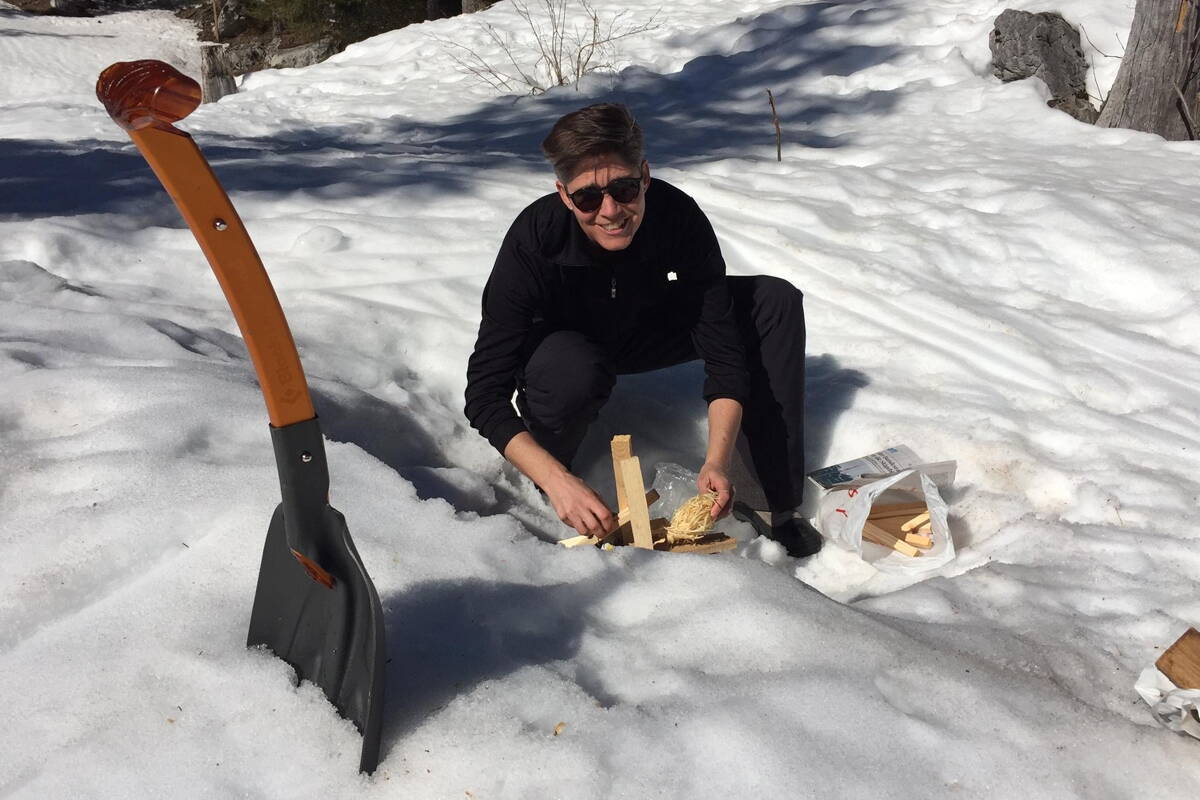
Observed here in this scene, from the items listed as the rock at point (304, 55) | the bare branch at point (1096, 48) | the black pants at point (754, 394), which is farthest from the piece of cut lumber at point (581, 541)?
the rock at point (304, 55)

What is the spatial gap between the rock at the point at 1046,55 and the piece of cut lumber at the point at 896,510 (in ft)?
13.8

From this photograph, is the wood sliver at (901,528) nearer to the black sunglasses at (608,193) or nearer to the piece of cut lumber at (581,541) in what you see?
the piece of cut lumber at (581,541)

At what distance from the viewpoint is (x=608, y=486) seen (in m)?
2.96

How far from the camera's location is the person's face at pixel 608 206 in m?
2.25

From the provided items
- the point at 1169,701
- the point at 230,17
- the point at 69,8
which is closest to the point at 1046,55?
the point at 1169,701

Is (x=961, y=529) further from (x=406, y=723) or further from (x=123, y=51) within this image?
(x=123, y=51)

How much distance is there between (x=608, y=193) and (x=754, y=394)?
0.76m

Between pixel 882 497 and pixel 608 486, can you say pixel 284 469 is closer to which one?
pixel 608 486

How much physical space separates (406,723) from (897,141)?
15.7 ft

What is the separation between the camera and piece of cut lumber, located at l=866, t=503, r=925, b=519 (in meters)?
2.66

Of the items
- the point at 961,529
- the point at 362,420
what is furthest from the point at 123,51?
the point at 961,529

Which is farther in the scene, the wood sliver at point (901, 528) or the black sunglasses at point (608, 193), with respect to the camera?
the wood sliver at point (901, 528)

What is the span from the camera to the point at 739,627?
188cm

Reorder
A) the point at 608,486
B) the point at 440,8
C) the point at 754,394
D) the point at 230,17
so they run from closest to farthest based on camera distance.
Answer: the point at 754,394 < the point at 608,486 < the point at 440,8 < the point at 230,17
